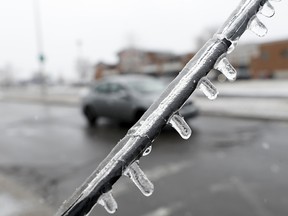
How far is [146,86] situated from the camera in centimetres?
1109

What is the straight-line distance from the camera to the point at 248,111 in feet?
41.0

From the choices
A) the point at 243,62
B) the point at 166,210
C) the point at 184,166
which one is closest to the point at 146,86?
the point at 184,166

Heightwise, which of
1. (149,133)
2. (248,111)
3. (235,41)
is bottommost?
(248,111)

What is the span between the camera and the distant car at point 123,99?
33.8 feet

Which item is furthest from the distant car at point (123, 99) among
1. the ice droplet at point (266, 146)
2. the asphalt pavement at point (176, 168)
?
the ice droplet at point (266, 146)

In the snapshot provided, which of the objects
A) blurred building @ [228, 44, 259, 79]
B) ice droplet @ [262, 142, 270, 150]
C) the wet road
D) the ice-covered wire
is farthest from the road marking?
blurred building @ [228, 44, 259, 79]

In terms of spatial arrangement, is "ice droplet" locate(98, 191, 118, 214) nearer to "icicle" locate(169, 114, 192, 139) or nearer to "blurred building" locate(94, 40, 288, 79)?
"icicle" locate(169, 114, 192, 139)

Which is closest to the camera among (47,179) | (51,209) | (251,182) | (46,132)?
(51,209)

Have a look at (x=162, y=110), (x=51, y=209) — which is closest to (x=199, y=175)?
(x=51, y=209)

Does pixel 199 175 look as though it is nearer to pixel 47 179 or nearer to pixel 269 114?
pixel 47 179

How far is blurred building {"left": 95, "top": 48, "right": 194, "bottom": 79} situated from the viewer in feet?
204

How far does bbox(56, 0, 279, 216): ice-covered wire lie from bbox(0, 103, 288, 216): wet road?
332 cm

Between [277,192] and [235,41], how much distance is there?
421 cm

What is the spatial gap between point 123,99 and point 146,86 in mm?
917
